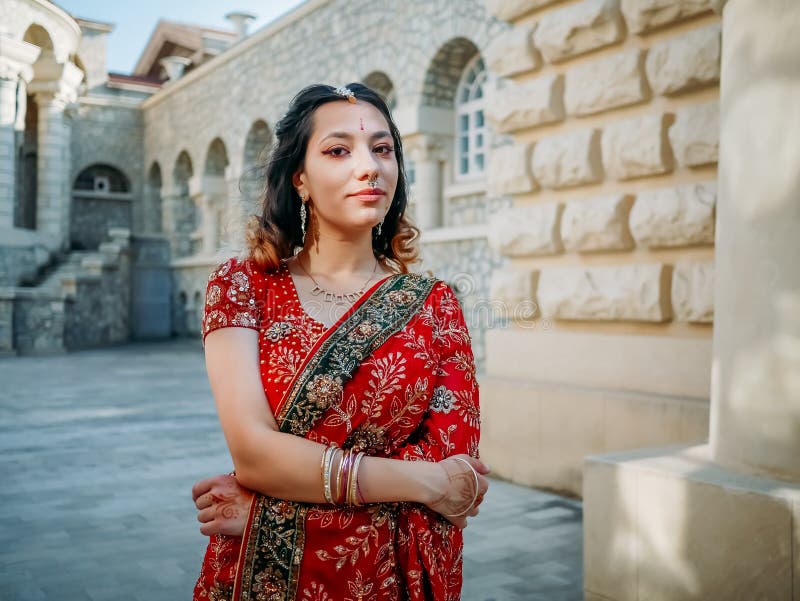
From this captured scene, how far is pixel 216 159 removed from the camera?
777 inches

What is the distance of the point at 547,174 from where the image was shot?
5.04 m

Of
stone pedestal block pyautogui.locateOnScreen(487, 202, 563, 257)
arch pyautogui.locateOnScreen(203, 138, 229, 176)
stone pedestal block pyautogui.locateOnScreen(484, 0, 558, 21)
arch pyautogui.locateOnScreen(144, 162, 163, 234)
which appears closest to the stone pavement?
stone pedestal block pyautogui.locateOnScreen(487, 202, 563, 257)

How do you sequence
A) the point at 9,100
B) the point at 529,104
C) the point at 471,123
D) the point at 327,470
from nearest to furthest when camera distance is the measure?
the point at 327,470, the point at 529,104, the point at 471,123, the point at 9,100

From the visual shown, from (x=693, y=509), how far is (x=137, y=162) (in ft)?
77.6

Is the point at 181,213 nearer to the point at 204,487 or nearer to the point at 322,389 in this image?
the point at 204,487

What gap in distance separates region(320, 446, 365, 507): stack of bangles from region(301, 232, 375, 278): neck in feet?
1.49

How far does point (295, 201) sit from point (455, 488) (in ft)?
2.57

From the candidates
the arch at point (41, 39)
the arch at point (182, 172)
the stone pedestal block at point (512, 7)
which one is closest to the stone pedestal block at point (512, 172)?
the stone pedestal block at point (512, 7)

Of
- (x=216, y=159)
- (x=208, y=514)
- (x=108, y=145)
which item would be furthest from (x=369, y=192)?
(x=108, y=145)

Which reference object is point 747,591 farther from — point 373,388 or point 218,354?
point 218,354

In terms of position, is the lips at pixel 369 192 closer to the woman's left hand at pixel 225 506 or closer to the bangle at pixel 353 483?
the bangle at pixel 353 483

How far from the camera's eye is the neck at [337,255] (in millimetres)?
1866

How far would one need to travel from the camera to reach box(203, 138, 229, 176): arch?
768 inches

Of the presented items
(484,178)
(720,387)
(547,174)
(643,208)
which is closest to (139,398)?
(484,178)
